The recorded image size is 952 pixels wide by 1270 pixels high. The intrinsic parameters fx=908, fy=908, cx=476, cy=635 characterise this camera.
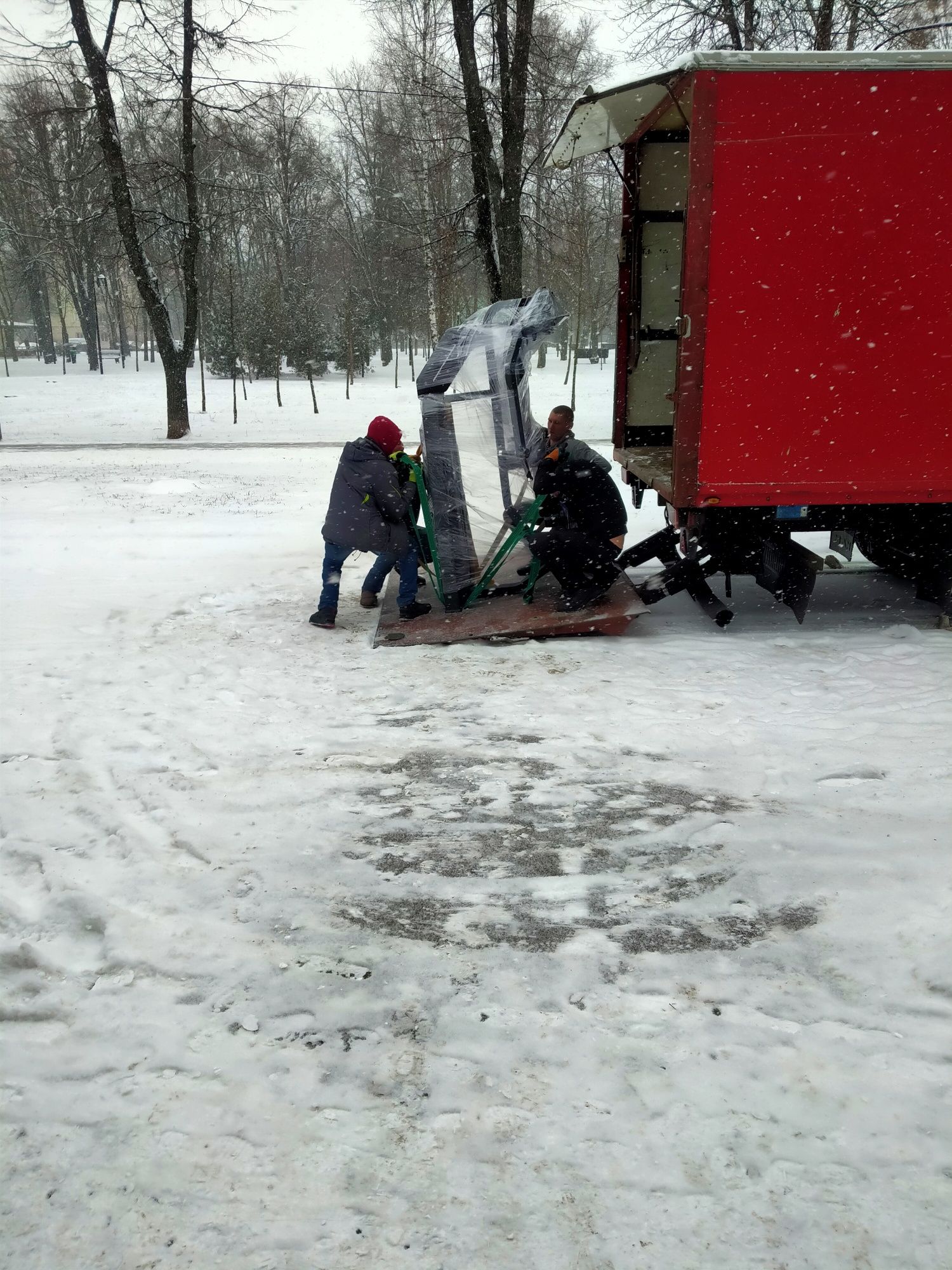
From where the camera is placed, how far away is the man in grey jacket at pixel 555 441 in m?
6.07

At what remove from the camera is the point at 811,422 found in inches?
211

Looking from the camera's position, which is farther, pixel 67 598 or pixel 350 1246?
pixel 67 598

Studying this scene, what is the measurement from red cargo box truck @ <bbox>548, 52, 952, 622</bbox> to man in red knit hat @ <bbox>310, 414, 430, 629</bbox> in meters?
1.85

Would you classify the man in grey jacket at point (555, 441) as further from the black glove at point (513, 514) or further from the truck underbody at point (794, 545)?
the truck underbody at point (794, 545)

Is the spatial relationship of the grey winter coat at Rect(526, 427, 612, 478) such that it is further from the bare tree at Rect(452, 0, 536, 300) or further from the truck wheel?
the bare tree at Rect(452, 0, 536, 300)

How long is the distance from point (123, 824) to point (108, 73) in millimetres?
16904

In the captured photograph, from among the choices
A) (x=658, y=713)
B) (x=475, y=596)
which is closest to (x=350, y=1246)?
(x=658, y=713)

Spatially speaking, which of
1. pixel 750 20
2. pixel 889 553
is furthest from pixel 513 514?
pixel 750 20

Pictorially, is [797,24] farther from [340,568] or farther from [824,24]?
[340,568]

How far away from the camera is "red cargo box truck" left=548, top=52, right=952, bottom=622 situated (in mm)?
4973

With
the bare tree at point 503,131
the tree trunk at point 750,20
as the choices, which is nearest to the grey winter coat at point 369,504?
the bare tree at point 503,131

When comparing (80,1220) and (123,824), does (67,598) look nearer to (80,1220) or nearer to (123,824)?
(123,824)

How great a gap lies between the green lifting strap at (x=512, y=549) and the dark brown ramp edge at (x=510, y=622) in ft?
0.27

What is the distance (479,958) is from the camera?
2.77 m
